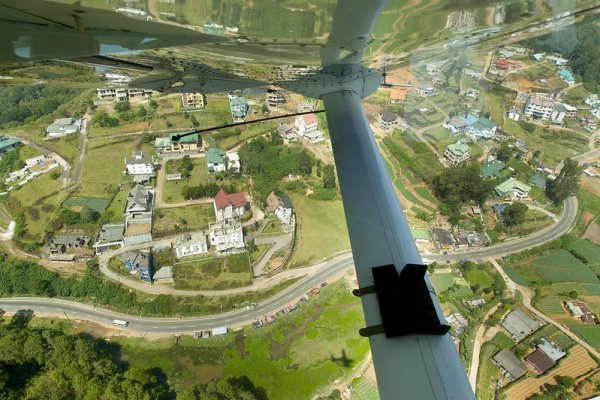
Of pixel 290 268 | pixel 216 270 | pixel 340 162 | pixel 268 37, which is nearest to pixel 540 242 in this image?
pixel 290 268

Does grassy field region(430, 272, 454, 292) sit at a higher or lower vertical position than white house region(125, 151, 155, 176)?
lower

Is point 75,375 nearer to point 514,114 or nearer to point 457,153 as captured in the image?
point 457,153

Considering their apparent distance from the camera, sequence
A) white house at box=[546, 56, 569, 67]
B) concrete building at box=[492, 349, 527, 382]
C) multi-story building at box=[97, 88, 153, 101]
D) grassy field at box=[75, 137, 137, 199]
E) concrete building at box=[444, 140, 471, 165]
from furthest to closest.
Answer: white house at box=[546, 56, 569, 67], multi-story building at box=[97, 88, 153, 101], concrete building at box=[444, 140, 471, 165], grassy field at box=[75, 137, 137, 199], concrete building at box=[492, 349, 527, 382]

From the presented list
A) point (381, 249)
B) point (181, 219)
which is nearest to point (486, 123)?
point (181, 219)

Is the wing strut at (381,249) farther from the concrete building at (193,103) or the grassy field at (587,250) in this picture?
the concrete building at (193,103)

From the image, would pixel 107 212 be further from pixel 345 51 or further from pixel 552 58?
pixel 552 58

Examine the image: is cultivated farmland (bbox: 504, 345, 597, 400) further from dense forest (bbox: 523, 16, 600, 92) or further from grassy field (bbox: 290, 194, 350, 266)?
dense forest (bbox: 523, 16, 600, 92)

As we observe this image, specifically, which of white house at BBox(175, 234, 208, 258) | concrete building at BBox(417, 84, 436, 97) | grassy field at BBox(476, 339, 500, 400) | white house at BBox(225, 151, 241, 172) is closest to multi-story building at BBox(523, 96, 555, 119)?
concrete building at BBox(417, 84, 436, 97)
